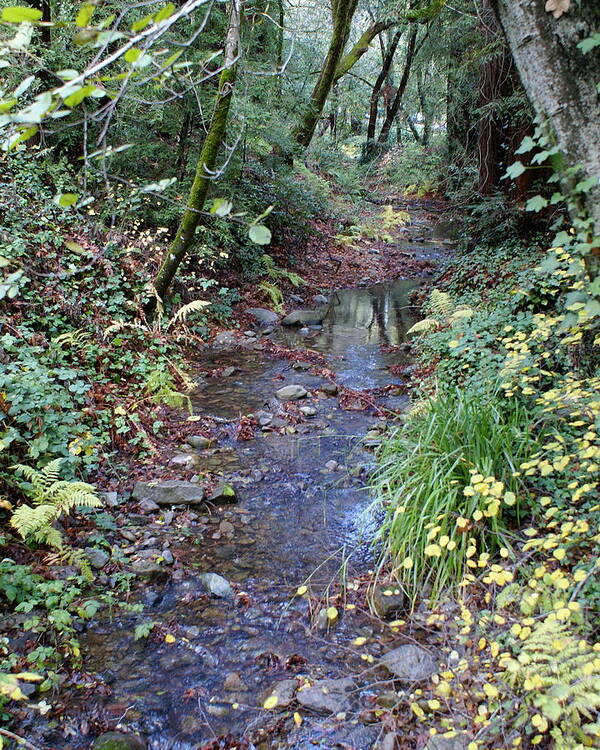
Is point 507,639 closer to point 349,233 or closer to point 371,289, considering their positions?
point 371,289

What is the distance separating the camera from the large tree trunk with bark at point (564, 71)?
2.32 m

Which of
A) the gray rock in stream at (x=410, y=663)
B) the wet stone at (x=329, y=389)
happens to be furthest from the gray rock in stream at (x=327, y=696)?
the wet stone at (x=329, y=389)

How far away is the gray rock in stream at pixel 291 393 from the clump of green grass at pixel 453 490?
8.16 feet

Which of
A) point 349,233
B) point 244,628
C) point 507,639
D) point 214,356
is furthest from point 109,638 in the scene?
point 349,233

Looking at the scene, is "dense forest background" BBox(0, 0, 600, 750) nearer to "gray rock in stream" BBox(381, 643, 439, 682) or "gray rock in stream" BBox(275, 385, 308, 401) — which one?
"gray rock in stream" BBox(381, 643, 439, 682)

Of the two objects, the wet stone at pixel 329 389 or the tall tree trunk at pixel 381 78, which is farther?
the tall tree trunk at pixel 381 78

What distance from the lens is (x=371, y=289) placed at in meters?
12.7

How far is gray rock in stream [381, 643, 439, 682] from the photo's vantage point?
2.91 metres

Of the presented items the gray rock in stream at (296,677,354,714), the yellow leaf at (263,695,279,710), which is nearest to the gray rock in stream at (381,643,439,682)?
the gray rock in stream at (296,677,354,714)

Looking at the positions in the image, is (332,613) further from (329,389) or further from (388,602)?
(329,389)

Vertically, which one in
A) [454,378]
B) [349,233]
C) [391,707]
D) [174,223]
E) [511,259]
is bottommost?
[391,707]

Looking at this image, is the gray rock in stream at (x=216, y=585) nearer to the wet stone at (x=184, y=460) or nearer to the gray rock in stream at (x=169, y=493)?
the gray rock in stream at (x=169, y=493)

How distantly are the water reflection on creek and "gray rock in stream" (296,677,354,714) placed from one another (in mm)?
90

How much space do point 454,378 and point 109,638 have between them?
4.04 metres
